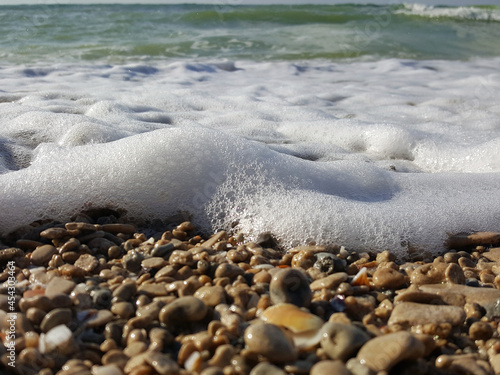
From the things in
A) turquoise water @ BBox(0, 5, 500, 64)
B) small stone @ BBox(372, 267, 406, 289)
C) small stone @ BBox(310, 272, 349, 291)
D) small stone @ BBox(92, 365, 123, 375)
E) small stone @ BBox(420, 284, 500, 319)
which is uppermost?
turquoise water @ BBox(0, 5, 500, 64)

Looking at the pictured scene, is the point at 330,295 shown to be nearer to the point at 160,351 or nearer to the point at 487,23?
the point at 160,351

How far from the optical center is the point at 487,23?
44.2 feet

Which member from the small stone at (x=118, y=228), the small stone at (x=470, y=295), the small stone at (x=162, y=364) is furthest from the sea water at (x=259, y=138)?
the small stone at (x=162, y=364)

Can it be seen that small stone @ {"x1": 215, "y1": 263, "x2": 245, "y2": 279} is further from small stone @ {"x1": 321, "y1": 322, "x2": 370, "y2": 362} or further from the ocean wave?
the ocean wave

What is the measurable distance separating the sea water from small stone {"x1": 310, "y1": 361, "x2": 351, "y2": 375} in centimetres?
78

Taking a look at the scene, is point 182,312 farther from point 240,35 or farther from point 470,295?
point 240,35

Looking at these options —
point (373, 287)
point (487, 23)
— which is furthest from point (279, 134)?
point (487, 23)

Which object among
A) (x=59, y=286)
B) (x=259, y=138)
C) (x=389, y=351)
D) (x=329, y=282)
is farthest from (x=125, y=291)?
(x=259, y=138)

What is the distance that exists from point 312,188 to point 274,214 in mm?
298

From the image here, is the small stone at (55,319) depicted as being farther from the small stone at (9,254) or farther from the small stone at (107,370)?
the small stone at (9,254)

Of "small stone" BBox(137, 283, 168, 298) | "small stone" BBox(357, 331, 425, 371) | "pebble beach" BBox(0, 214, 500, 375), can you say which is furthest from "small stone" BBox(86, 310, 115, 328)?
"small stone" BBox(357, 331, 425, 371)

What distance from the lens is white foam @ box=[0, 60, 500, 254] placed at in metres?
1.91

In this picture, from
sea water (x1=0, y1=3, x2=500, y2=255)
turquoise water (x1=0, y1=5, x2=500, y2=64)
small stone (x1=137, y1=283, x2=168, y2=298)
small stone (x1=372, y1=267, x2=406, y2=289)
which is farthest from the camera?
turquoise water (x1=0, y1=5, x2=500, y2=64)

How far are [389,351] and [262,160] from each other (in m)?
1.22
